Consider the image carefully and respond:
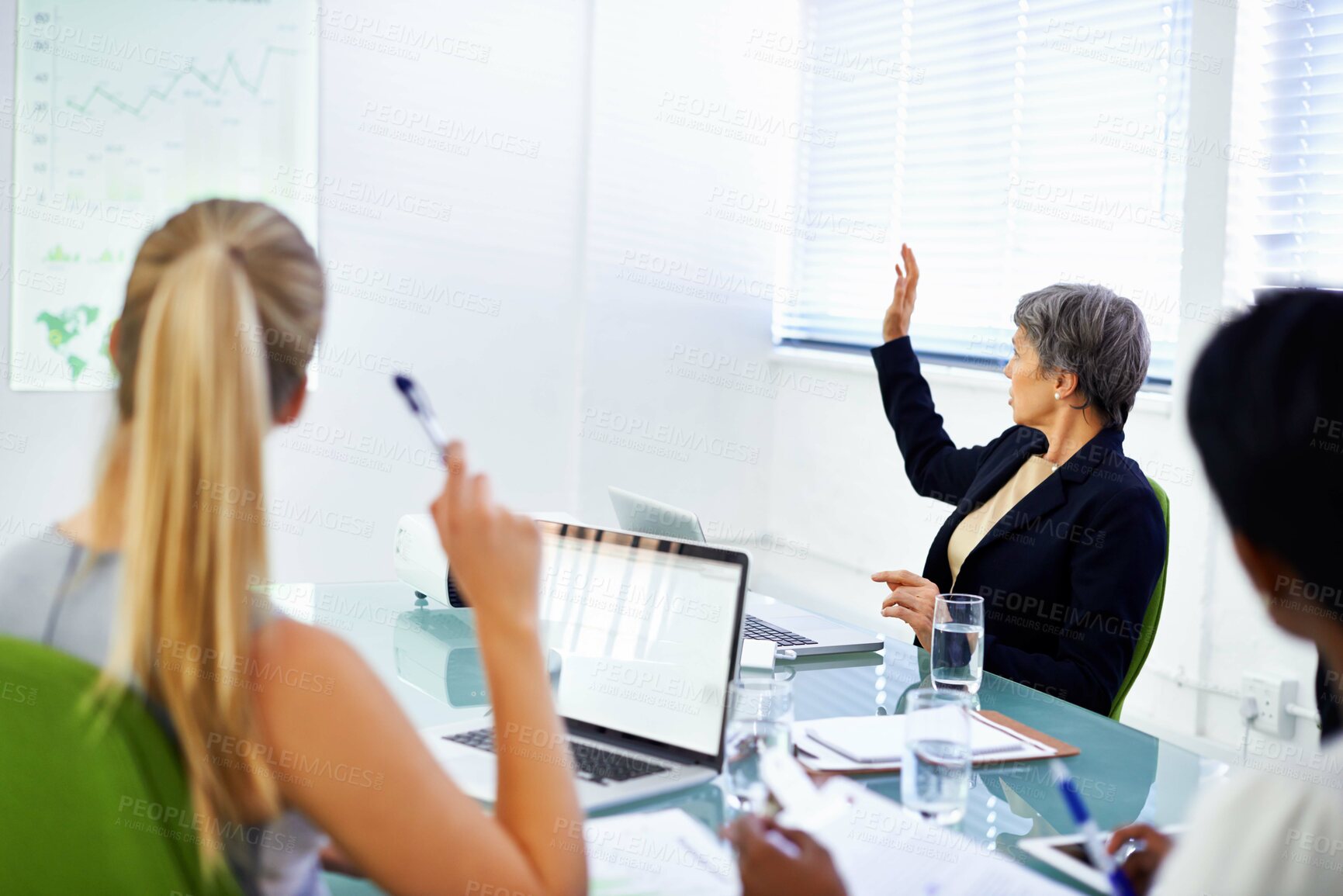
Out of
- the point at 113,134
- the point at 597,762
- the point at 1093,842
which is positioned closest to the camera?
the point at 1093,842

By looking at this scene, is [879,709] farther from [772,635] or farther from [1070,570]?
[1070,570]

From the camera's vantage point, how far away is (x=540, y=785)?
3.37 ft

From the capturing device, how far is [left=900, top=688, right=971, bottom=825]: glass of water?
1.38m

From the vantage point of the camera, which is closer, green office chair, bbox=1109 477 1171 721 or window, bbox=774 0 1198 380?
green office chair, bbox=1109 477 1171 721

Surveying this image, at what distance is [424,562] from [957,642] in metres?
1.05

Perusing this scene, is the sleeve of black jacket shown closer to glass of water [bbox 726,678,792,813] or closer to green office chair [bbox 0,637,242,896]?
glass of water [bbox 726,678,792,813]

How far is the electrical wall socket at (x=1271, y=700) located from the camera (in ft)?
9.56

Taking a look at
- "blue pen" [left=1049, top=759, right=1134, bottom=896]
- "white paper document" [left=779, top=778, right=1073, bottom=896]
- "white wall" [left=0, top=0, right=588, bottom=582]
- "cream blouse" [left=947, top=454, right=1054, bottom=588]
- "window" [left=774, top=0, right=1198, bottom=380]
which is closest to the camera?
"blue pen" [left=1049, top=759, right=1134, bottom=896]

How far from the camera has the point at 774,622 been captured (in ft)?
7.70

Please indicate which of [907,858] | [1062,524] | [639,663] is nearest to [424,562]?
[639,663]

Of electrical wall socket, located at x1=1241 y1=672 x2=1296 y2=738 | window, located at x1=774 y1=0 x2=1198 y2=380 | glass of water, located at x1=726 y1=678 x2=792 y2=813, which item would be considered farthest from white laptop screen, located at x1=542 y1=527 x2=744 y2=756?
window, located at x1=774 y1=0 x2=1198 y2=380

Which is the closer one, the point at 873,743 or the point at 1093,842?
the point at 1093,842

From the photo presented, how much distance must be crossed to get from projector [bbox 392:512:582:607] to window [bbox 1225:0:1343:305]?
1.91 meters

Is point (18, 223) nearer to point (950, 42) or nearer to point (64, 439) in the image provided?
point (64, 439)
